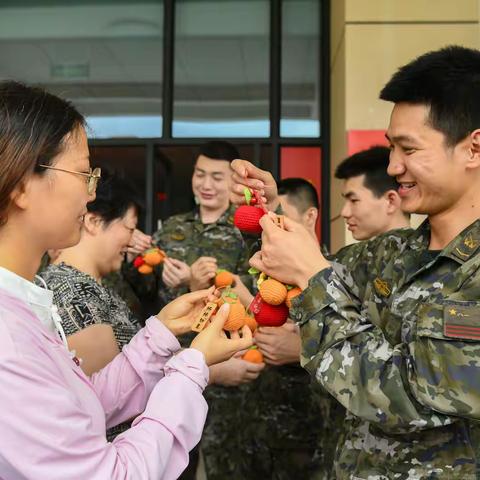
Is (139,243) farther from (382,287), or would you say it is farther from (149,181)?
(149,181)

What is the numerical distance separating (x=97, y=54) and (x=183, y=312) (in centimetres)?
452

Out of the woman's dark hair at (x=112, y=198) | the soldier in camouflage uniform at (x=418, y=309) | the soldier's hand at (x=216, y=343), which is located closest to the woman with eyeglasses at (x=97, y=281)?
the woman's dark hair at (x=112, y=198)

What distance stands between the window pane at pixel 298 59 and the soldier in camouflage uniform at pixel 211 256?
1.78 meters

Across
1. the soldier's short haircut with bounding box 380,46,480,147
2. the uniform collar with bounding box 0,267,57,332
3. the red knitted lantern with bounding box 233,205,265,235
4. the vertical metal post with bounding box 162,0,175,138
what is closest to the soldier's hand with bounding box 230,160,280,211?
the red knitted lantern with bounding box 233,205,265,235

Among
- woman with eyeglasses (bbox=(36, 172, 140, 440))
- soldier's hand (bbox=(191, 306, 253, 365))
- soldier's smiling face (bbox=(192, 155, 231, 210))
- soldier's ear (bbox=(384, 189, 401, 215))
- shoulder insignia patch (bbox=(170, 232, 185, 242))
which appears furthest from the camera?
shoulder insignia patch (bbox=(170, 232, 185, 242))

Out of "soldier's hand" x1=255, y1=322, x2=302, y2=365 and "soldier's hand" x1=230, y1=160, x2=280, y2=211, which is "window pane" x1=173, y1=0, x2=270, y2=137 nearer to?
"soldier's hand" x1=255, y1=322, x2=302, y2=365

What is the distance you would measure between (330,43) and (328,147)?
0.90 m

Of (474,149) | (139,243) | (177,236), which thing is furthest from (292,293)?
(177,236)

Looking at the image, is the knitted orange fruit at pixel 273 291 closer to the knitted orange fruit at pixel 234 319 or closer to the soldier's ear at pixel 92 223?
the knitted orange fruit at pixel 234 319

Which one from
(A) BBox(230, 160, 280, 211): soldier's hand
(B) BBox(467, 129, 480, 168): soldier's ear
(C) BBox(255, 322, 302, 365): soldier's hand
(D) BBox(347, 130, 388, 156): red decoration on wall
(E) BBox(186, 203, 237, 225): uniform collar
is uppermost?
(D) BBox(347, 130, 388, 156): red decoration on wall

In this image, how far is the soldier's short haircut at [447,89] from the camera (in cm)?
136

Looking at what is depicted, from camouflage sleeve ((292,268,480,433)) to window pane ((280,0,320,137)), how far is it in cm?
409

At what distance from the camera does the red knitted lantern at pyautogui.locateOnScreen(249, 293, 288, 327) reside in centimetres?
146

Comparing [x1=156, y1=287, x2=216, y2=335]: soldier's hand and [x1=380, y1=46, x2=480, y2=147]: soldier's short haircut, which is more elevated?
[x1=380, y1=46, x2=480, y2=147]: soldier's short haircut
